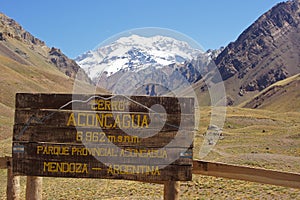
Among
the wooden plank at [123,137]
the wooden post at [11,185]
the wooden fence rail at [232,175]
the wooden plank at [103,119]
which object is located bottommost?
the wooden post at [11,185]

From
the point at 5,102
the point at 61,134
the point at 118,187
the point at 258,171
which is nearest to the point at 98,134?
the point at 61,134

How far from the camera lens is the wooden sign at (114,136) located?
7.91 meters

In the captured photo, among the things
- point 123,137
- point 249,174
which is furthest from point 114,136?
point 249,174

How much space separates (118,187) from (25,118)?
10.3 m

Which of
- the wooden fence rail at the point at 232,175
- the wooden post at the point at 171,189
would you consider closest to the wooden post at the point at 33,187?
the wooden fence rail at the point at 232,175

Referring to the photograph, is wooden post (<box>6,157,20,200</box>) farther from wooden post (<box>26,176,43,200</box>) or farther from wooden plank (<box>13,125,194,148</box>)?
wooden plank (<box>13,125,194,148</box>)

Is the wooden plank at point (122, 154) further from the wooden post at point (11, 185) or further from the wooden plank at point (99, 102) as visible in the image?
the wooden post at point (11, 185)

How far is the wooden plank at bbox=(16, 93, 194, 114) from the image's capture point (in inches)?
311

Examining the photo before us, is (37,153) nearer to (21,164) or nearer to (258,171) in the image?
(21,164)

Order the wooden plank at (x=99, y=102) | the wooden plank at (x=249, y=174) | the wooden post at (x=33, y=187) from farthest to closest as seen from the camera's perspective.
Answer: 1. the wooden post at (x=33, y=187)
2. the wooden plank at (x=249, y=174)
3. the wooden plank at (x=99, y=102)

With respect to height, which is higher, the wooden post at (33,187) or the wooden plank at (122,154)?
the wooden plank at (122,154)

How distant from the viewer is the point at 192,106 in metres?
7.84

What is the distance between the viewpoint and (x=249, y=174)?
27.2 ft

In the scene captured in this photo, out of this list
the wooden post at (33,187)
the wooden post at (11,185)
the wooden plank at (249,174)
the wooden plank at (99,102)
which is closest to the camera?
the wooden plank at (99,102)
